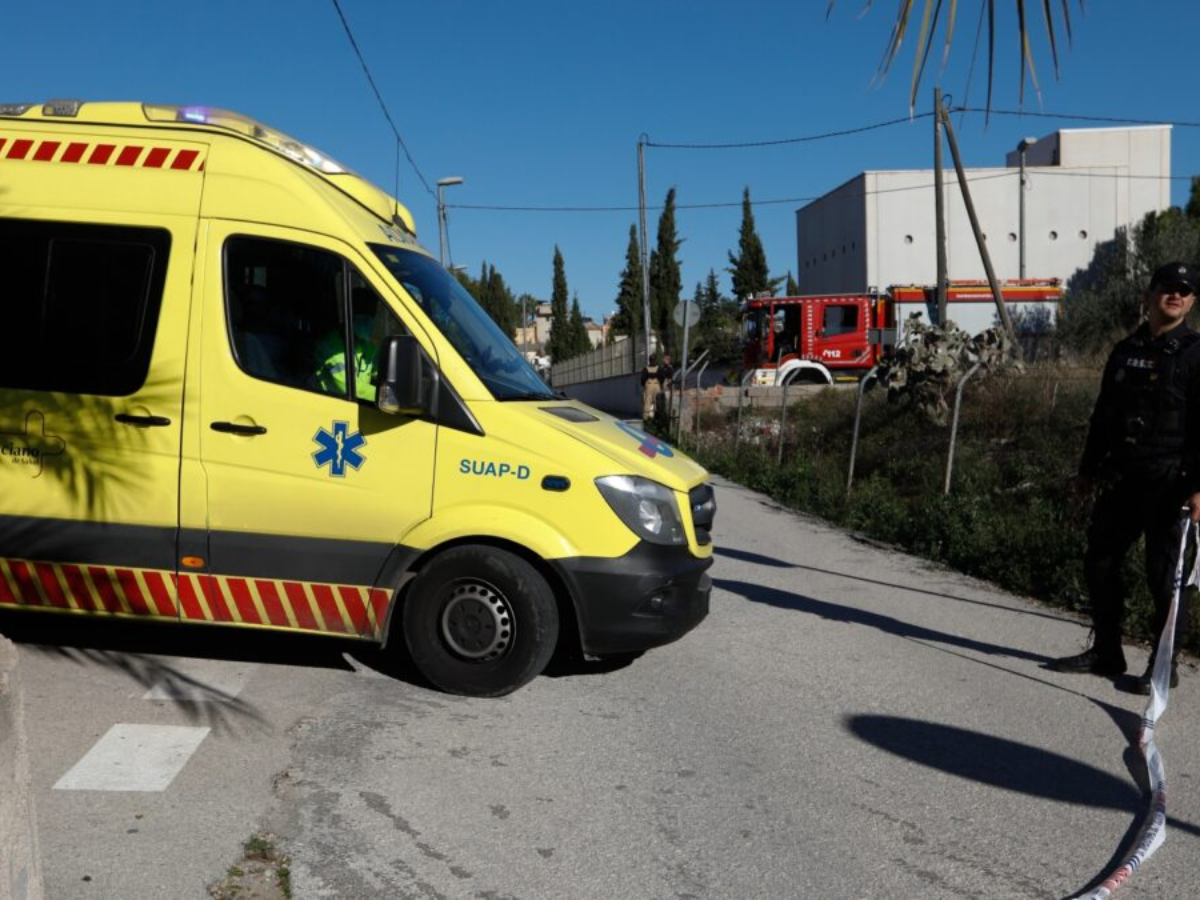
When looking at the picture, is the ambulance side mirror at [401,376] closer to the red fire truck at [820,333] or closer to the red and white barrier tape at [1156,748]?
the red and white barrier tape at [1156,748]

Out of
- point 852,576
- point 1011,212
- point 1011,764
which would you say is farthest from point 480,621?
point 1011,212

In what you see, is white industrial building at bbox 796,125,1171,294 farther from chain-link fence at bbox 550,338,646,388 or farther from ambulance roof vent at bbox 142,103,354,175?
ambulance roof vent at bbox 142,103,354,175

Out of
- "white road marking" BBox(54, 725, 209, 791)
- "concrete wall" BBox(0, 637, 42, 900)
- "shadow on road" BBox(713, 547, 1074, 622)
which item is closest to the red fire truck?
"shadow on road" BBox(713, 547, 1074, 622)

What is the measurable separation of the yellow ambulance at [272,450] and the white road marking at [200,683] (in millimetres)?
320

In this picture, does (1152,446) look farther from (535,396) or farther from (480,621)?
(480,621)

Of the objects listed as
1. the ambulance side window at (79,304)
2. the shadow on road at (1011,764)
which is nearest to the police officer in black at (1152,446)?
the shadow on road at (1011,764)

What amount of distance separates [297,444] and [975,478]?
27.7 feet

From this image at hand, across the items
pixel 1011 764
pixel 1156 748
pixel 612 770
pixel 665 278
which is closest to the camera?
pixel 612 770

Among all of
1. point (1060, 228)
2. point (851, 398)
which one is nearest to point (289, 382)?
point (851, 398)

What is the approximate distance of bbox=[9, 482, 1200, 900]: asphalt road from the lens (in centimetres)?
379

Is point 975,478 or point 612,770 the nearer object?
point 612,770

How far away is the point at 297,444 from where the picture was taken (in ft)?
18.0

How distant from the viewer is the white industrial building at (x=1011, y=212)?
51.3 meters

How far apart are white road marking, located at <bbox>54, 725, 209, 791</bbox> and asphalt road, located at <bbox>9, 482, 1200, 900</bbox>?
1cm
